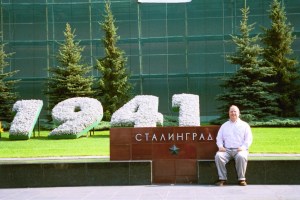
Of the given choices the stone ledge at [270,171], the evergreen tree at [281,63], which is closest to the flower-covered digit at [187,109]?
the evergreen tree at [281,63]

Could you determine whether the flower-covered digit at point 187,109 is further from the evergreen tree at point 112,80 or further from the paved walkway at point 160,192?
the paved walkway at point 160,192

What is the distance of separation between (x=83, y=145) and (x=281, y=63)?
1304 centimetres

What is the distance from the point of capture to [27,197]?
7352mm

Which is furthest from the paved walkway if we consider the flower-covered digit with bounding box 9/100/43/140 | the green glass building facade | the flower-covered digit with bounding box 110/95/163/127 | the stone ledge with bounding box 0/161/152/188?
the green glass building facade

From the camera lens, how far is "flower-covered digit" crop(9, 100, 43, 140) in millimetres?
17297

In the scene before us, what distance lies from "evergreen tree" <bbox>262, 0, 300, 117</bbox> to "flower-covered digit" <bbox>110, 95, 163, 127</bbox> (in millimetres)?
8982

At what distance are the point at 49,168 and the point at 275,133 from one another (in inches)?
468

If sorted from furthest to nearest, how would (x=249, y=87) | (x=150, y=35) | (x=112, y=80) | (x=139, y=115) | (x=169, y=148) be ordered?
(x=150, y=35)
(x=112, y=80)
(x=249, y=87)
(x=139, y=115)
(x=169, y=148)

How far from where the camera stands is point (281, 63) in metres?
24.2

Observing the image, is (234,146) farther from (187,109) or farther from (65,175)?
(187,109)

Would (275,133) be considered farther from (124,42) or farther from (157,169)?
(124,42)

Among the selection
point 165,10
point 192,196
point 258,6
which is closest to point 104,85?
point 165,10

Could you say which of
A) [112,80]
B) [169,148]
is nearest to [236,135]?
[169,148]

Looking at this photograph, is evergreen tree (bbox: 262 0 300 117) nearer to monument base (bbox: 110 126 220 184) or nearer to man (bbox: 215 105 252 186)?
monument base (bbox: 110 126 220 184)
